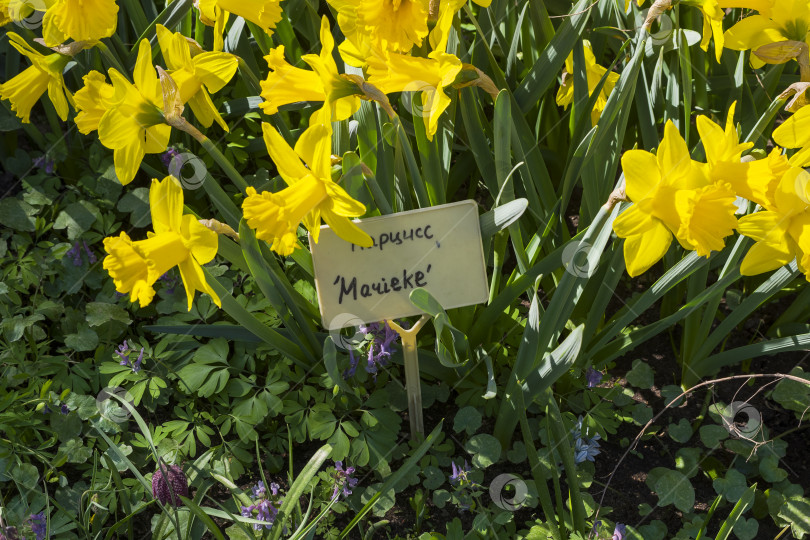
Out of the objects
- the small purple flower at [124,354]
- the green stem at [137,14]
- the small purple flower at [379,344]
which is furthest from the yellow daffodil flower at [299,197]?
the green stem at [137,14]

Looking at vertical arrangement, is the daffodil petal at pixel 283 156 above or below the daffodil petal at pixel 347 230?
above

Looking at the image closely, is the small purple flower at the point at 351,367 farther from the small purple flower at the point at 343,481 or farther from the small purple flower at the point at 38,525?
the small purple flower at the point at 38,525

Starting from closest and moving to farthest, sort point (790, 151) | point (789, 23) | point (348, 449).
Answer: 1. point (789, 23)
2. point (348, 449)
3. point (790, 151)

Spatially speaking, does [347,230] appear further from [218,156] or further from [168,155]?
[168,155]

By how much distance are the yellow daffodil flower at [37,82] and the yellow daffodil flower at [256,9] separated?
0.37 meters

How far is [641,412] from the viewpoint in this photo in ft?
4.86

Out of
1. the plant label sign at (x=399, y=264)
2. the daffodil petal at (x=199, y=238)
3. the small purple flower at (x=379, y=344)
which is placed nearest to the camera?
the daffodil petal at (x=199, y=238)

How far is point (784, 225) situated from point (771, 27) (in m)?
0.37

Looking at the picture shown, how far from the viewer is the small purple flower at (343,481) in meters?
1.31

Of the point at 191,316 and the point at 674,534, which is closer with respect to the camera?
the point at 674,534

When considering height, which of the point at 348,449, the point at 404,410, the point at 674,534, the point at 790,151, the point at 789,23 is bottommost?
the point at 674,534

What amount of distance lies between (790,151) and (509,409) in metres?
0.77

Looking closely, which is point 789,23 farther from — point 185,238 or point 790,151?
point 185,238

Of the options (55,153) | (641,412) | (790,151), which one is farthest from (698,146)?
(55,153)
